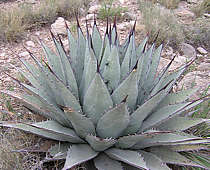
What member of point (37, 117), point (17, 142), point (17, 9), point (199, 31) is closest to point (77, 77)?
point (37, 117)

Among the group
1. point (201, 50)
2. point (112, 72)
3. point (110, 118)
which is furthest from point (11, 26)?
point (201, 50)

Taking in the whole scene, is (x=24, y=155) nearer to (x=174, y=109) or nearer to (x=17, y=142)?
(x=17, y=142)

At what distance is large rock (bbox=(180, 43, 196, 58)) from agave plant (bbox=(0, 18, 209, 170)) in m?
2.35

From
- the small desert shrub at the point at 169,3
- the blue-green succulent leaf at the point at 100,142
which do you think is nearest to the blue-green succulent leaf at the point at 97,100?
the blue-green succulent leaf at the point at 100,142

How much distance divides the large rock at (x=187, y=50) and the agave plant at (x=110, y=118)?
2.35 m

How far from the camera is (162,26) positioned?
14.3 ft

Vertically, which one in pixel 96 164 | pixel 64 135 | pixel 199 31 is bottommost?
pixel 199 31

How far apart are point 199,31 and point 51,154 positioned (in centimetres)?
400

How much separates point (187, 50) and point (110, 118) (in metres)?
3.16

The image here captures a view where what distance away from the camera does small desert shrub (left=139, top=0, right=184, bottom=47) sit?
164 inches

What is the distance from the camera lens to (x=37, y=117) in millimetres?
2172

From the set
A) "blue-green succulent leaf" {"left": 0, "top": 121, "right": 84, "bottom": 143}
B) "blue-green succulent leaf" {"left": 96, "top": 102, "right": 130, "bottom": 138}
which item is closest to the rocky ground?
"blue-green succulent leaf" {"left": 0, "top": 121, "right": 84, "bottom": 143}

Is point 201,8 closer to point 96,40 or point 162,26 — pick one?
point 162,26

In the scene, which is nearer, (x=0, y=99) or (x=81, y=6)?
(x=0, y=99)
